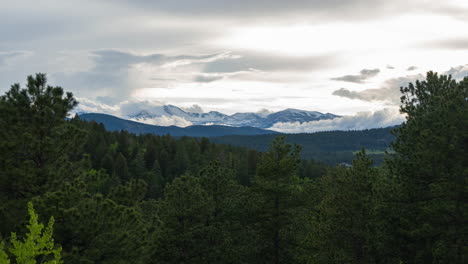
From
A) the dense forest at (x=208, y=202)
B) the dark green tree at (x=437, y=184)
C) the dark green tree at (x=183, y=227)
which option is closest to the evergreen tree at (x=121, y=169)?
the dense forest at (x=208, y=202)

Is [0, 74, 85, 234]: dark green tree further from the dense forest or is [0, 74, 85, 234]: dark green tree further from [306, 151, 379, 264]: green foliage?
[306, 151, 379, 264]: green foliage

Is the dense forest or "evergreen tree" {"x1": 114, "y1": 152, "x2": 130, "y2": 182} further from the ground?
the dense forest

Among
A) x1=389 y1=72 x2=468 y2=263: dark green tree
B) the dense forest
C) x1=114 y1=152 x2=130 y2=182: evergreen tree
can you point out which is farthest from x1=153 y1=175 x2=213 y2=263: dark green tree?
x1=114 y1=152 x2=130 y2=182: evergreen tree

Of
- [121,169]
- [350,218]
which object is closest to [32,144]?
[350,218]

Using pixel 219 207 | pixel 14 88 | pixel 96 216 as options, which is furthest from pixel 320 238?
pixel 14 88

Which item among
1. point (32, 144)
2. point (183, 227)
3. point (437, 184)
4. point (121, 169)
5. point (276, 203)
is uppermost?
point (32, 144)

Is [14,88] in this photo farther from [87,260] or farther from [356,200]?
[356,200]

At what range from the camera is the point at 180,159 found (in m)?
93.2

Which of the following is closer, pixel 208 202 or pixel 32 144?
pixel 32 144

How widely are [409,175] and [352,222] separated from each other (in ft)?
14.3

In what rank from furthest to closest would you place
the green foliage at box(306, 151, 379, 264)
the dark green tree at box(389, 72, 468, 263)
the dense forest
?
the green foliage at box(306, 151, 379, 264) → the dark green tree at box(389, 72, 468, 263) → the dense forest

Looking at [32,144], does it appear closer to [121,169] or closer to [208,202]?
[208,202]

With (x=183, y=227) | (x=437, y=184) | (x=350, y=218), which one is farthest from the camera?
(x=183, y=227)

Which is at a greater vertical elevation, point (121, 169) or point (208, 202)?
point (208, 202)
